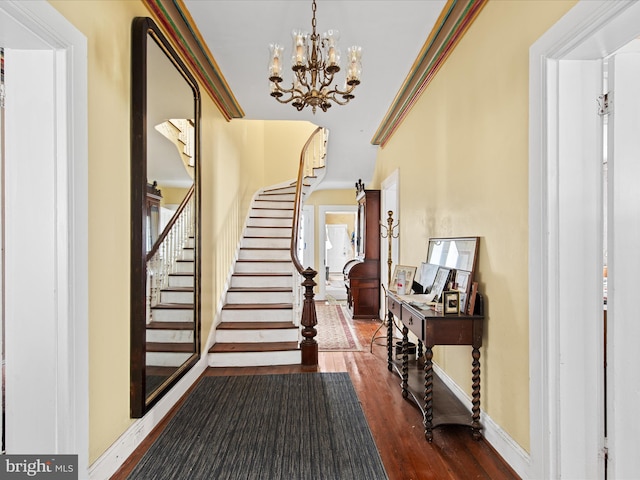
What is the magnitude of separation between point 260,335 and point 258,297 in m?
0.61

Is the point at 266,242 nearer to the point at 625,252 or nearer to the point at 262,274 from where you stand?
the point at 262,274

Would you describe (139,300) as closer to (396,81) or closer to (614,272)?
(614,272)

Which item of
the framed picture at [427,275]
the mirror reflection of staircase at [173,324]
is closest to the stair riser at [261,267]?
the mirror reflection of staircase at [173,324]

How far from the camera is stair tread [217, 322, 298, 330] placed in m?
3.83

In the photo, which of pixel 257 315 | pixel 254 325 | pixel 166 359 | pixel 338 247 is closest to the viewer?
pixel 166 359

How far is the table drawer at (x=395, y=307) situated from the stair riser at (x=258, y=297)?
1.45 meters

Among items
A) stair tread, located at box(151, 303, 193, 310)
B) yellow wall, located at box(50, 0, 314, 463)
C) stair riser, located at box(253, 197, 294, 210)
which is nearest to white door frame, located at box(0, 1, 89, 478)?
yellow wall, located at box(50, 0, 314, 463)

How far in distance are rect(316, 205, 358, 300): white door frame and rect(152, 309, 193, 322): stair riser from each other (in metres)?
4.92

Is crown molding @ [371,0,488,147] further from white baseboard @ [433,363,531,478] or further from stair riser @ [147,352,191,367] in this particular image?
stair riser @ [147,352,191,367]

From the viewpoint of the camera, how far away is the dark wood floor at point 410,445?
1.90 m

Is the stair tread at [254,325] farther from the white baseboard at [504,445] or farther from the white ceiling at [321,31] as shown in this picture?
the white ceiling at [321,31]

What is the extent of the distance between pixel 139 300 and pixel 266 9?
7.01 ft

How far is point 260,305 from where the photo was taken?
420 cm

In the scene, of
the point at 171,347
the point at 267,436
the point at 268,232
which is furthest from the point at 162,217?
the point at 268,232
